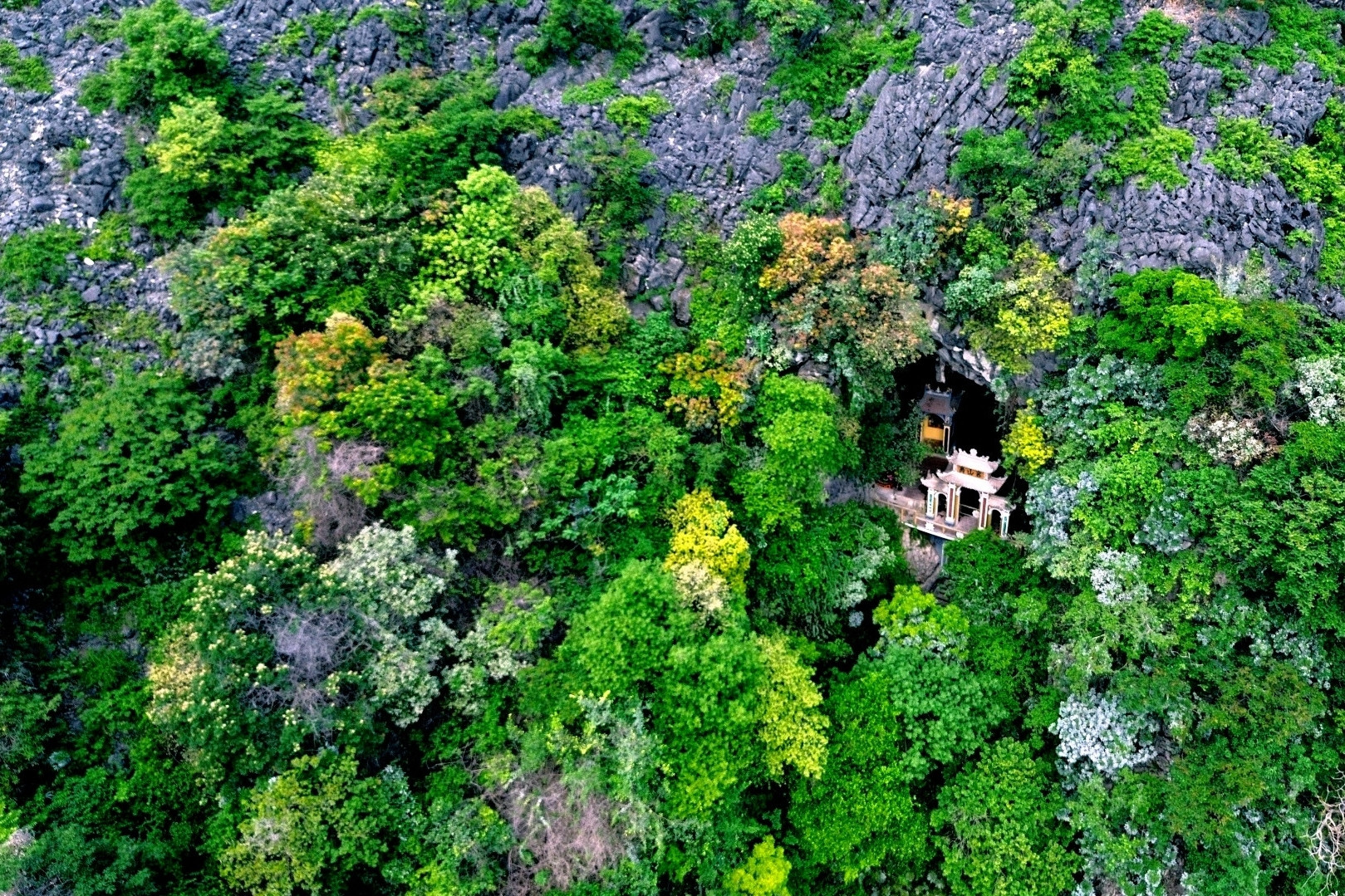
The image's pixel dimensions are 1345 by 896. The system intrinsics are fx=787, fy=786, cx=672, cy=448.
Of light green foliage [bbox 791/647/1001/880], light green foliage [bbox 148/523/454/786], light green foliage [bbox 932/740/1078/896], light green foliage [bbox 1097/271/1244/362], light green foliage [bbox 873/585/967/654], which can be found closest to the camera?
light green foliage [bbox 148/523/454/786]

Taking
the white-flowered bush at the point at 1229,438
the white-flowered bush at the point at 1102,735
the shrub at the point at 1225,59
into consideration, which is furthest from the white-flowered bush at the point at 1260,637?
the shrub at the point at 1225,59

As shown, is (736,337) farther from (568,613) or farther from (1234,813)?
(1234,813)

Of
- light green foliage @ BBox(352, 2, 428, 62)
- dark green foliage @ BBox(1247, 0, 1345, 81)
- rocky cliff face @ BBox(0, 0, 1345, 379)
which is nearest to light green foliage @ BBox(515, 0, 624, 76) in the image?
rocky cliff face @ BBox(0, 0, 1345, 379)

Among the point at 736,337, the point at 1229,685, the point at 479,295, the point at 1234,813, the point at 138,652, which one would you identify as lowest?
the point at 1234,813

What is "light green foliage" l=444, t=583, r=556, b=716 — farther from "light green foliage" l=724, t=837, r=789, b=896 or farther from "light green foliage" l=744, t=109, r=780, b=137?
"light green foliage" l=744, t=109, r=780, b=137

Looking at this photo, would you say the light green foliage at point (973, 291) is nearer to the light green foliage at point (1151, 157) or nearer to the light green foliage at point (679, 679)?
the light green foliage at point (1151, 157)

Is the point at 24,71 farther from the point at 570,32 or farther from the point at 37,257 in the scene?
the point at 570,32

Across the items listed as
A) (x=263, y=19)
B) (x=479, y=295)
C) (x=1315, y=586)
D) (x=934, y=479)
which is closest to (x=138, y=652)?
(x=479, y=295)
